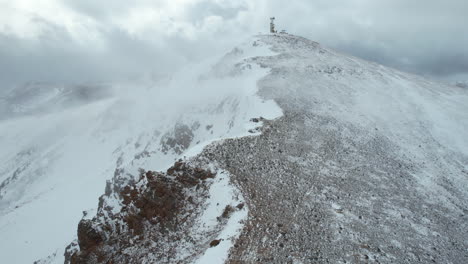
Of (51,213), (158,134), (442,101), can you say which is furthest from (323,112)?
(51,213)

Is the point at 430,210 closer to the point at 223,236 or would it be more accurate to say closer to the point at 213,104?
the point at 223,236

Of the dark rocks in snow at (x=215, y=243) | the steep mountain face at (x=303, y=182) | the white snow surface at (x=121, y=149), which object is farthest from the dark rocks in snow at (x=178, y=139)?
the dark rocks in snow at (x=215, y=243)

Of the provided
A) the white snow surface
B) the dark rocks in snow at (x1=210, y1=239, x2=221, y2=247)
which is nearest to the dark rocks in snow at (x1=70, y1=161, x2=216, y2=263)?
the dark rocks in snow at (x1=210, y1=239, x2=221, y2=247)

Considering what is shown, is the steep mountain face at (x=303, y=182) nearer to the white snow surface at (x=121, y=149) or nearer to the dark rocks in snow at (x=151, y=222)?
the dark rocks in snow at (x=151, y=222)

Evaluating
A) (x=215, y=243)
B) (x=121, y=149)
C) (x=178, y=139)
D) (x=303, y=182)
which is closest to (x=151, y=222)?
(x=215, y=243)

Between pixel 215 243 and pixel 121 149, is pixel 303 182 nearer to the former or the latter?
pixel 215 243
